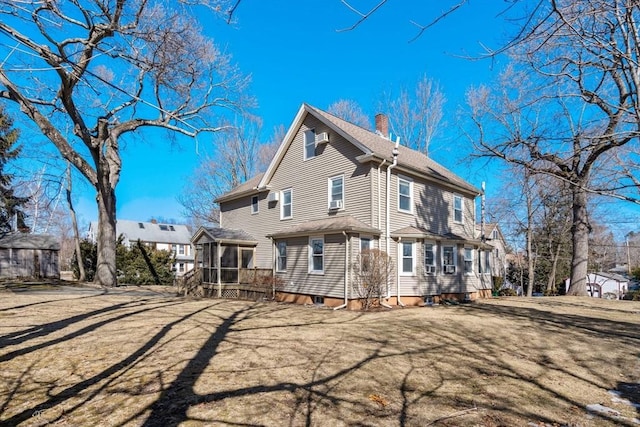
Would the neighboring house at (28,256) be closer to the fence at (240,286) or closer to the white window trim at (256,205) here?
the fence at (240,286)

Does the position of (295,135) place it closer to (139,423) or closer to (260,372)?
(260,372)

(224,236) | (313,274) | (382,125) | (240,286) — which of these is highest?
(382,125)

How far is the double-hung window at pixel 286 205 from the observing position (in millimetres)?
17059

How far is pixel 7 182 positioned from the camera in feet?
92.7

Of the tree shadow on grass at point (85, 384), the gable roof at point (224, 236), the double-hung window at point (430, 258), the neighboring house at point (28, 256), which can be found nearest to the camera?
the tree shadow on grass at point (85, 384)

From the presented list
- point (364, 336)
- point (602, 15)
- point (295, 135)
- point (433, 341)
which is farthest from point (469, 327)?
point (295, 135)

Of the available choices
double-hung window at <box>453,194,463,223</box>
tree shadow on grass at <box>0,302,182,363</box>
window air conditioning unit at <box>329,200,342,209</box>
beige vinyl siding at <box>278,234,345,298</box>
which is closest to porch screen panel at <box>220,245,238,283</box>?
beige vinyl siding at <box>278,234,345,298</box>

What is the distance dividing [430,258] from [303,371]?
11.2 meters

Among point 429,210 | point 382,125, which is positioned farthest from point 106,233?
point 429,210

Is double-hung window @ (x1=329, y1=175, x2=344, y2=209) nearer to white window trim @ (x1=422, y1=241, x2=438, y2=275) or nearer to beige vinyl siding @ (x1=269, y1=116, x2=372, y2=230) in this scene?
beige vinyl siding @ (x1=269, y1=116, x2=372, y2=230)

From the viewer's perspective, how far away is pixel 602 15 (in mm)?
5867

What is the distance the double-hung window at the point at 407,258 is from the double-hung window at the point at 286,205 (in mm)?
5497

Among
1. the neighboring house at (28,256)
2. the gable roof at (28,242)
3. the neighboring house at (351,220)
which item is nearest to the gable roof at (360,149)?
the neighboring house at (351,220)

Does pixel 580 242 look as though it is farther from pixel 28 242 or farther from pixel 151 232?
pixel 151 232
